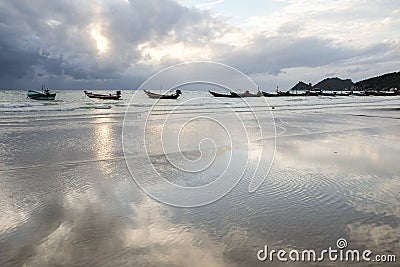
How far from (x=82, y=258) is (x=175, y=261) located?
39.8 inches

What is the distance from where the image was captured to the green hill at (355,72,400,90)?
161375mm

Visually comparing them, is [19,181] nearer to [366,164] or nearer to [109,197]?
[109,197]

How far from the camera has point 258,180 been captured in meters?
Result: 6.43

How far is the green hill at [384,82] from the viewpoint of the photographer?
16138cm

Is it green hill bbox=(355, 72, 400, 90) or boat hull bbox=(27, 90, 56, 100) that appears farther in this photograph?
green hill bbox=(355, 72, 400, 90)

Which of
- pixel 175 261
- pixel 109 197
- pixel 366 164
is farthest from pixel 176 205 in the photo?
pixel 366 164
